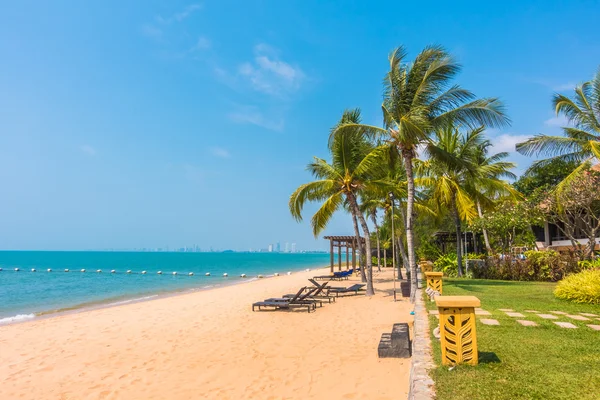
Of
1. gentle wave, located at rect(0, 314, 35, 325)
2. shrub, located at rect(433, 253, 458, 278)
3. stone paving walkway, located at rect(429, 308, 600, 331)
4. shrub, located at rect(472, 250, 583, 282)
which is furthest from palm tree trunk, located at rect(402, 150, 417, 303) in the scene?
gentle wave, located at rect(0, 314, 35, 325)

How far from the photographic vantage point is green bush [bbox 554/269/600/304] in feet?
29.9

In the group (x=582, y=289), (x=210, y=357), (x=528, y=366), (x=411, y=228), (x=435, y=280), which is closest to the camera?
(x=528, y=366)

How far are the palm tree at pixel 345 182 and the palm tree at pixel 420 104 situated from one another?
1685 mm

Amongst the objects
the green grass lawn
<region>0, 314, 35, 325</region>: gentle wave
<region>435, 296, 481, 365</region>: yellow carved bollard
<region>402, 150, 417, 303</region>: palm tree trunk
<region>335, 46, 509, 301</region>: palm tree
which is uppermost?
<region>335, 46, 509, 301</region>: palm tree

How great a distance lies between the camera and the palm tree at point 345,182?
48.9 ft

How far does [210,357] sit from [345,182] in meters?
9.15

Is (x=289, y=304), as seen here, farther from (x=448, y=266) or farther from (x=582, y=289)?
(x=448, y=266)

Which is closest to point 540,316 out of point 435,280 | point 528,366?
point 435,280

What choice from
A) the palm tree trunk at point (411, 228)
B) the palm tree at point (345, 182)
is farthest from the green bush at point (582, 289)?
the palm tree at point (345, 182)

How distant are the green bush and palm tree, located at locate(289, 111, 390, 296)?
246 inches

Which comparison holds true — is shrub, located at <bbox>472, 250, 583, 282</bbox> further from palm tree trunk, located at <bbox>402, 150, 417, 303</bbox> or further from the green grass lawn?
the green grass lawn

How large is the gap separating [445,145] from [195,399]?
15.5m

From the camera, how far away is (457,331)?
434cm

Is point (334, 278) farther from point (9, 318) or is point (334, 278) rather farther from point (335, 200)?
point (9, 318)
